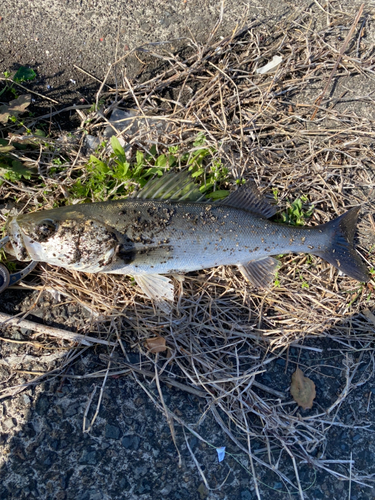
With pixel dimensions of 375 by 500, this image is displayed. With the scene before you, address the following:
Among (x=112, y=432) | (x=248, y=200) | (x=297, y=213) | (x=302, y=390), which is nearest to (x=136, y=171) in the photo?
(x=248, y=200)

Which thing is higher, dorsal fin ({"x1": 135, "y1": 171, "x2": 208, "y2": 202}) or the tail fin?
dorsal fin ({"x1": 135, "y1": 171, "x2": 208, "y2": 202})

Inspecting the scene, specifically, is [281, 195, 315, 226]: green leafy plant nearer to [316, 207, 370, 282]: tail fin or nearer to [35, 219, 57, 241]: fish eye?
[316, 207, 370, 282]: tail fin

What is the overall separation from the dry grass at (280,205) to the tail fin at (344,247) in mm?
212

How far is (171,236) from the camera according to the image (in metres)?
3.12

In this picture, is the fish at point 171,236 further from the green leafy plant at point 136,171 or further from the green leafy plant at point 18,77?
the green leafy plant at point 18,77

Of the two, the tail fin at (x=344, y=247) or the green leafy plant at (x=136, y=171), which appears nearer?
the green leafy plant at (x=136, y=171)

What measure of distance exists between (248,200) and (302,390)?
2089mm

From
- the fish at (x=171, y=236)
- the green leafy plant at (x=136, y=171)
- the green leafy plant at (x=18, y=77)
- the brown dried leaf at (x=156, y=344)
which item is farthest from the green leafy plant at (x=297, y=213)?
the green leafy plant at (x=18, y=77)

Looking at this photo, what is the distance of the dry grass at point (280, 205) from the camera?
3225mm

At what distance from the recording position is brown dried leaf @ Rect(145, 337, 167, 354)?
3.18 meters

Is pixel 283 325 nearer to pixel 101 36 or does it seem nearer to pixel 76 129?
pixel 76 129

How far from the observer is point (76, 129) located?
3.54 m

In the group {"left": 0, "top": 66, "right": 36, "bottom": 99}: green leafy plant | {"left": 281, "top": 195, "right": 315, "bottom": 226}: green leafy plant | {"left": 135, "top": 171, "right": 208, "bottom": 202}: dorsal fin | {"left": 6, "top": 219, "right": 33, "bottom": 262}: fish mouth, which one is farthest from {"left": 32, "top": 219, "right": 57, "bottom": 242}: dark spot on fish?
{"left": 281, "top": 195, "right": 315, "bottom": 226}: green leafy plant

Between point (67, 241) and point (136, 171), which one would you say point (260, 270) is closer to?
point (136, 171)
